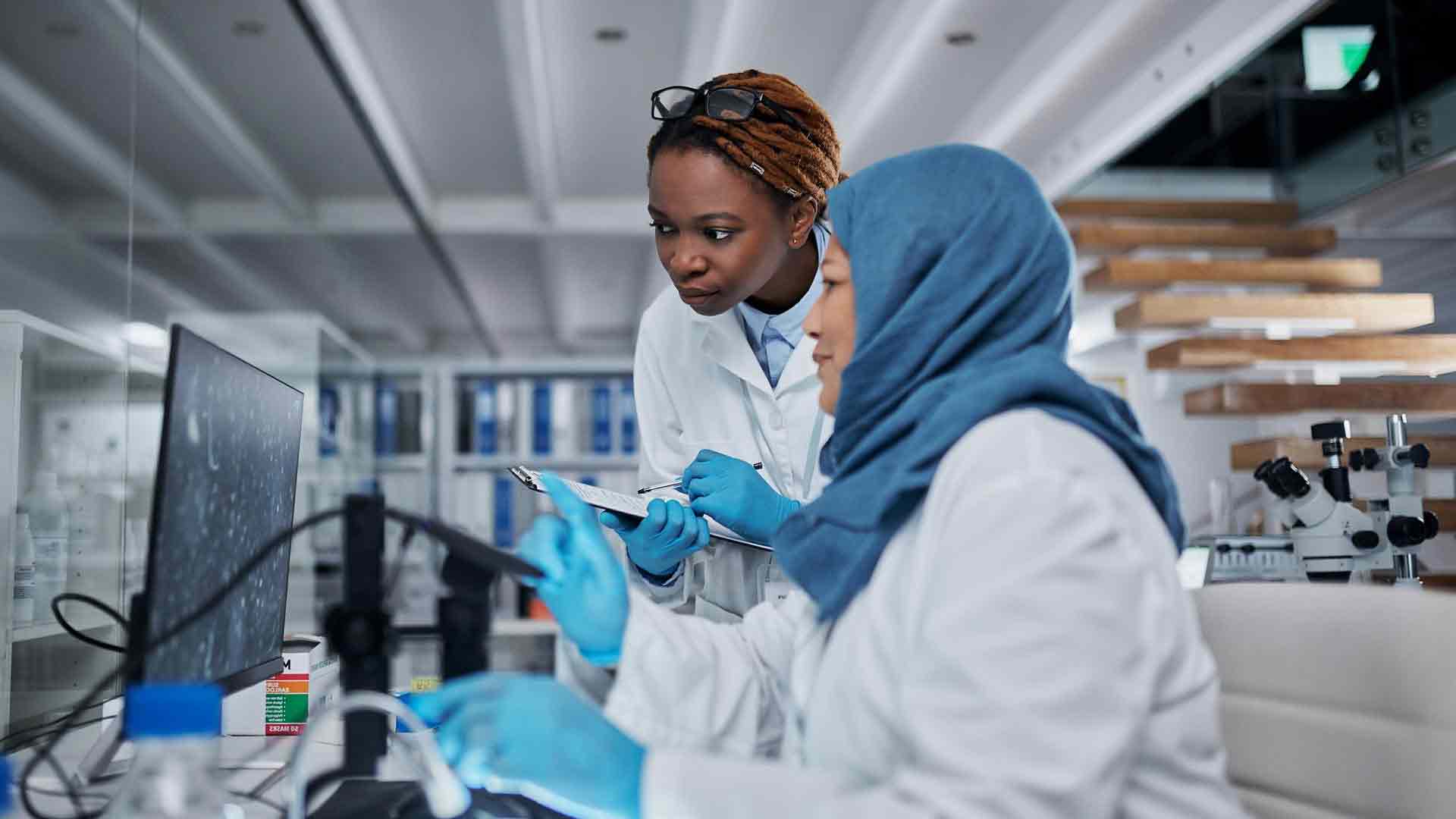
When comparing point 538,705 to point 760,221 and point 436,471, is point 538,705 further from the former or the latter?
point 436,471

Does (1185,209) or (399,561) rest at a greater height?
(1185,209)

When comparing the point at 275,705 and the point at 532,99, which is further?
the point at 532,99

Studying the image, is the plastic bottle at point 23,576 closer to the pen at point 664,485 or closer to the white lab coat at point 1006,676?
the pen at point 664,485

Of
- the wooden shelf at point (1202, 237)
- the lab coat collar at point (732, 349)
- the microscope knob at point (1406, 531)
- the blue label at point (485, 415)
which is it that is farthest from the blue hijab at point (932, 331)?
the blue label at point (485, 415)

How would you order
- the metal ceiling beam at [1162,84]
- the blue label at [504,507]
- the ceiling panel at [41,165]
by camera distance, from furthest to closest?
the blue label at [504,507] < the metal ceiling beam at [1162,84] < the ceiling panel at [41,165]

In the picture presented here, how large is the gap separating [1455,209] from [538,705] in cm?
297

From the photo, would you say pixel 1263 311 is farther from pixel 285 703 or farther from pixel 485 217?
pixel 485 217

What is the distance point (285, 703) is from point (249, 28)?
2.96 metres

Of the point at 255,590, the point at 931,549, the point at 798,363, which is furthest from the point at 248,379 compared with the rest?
the point at 798,363

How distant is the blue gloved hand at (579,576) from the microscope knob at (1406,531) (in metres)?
2.36

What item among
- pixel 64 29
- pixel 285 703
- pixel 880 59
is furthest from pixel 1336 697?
pixel 880 59

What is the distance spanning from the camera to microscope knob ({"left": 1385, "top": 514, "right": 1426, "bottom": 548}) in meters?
2.58

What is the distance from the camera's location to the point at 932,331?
90 cm

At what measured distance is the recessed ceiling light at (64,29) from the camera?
8.59 ft
